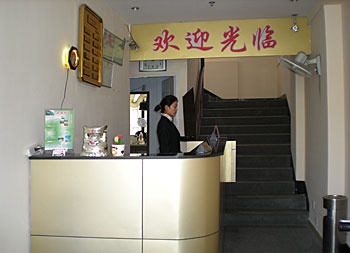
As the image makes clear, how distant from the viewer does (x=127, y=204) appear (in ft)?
7.81

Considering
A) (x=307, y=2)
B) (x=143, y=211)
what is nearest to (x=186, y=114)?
(x=307, y=2)

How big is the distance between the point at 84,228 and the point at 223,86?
697 cm

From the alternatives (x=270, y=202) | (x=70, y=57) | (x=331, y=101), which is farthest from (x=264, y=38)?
(x=70, y=57)

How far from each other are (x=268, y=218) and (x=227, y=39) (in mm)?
2472

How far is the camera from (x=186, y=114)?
605 centimetres

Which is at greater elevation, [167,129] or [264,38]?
[264,38]

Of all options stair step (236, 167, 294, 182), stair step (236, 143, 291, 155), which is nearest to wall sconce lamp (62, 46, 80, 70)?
stair step (236, 167, 294, 182)

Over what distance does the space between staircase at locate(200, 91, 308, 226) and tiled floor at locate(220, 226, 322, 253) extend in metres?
0.20

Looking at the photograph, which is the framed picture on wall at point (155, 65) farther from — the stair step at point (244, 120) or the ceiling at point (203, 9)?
the stair step at point (244, 120)

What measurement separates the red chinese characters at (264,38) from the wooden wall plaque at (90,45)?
2058 mm

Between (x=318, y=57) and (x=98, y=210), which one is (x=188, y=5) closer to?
(x=318, y=57)

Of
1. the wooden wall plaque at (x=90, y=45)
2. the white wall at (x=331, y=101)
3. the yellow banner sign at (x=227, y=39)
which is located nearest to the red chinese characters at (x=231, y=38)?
the yellow banner sign at (x=227, y=39)

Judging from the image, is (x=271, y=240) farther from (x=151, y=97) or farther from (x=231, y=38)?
(x=151, y=97)

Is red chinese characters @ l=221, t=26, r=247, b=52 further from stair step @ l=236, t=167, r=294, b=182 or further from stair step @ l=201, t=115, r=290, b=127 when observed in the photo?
stair step @ l=201, t=115, r=290, b=127
